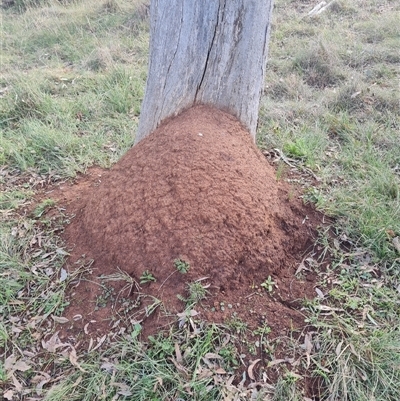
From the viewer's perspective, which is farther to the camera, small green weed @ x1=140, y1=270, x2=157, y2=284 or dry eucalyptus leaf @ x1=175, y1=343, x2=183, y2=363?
small green weed @ x1=140, y1=270, x2=157, y2=284

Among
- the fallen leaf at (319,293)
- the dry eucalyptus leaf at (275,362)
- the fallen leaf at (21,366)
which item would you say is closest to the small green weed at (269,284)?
the fallen leaf at (319,293)

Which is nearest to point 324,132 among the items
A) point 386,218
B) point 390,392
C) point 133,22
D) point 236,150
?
point 386,218

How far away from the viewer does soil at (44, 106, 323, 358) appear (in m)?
2.14

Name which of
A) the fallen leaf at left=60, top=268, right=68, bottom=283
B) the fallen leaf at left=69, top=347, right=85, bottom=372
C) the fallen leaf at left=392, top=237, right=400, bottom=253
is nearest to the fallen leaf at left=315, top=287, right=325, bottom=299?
the fallen leaf at left=392, top=237, right=400, bottom=253

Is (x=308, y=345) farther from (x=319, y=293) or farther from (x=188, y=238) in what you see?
(x=188, y=238)

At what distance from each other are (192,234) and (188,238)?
0.03 meters

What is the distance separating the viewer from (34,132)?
3.82 m

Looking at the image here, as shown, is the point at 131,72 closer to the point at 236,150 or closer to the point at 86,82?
the point at 86,82

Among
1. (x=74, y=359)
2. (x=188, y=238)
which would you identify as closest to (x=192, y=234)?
(x=188, y=238)

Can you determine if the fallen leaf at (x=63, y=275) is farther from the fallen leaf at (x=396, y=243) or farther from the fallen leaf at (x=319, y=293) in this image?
the fallen leaf at (x=396, y=243)

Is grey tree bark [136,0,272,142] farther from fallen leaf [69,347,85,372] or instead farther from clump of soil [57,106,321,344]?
fallen leaf [69,347,85,372]

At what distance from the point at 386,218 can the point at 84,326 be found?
196 centimetres

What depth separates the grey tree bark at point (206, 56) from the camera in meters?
2.34

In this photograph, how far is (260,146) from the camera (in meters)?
3.46
